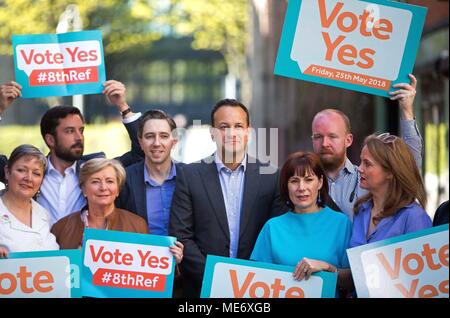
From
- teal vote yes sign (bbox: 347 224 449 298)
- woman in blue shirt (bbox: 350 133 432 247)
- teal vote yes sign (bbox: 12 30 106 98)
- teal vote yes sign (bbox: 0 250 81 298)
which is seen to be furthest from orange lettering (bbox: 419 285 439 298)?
teal vote yes sign (bbox: 12 30 106 98)

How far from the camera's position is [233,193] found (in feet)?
17.9

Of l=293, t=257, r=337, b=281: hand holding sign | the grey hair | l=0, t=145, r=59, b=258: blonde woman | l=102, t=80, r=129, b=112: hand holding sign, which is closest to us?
l=293, t=257, r=337, b=281: hand holding sign

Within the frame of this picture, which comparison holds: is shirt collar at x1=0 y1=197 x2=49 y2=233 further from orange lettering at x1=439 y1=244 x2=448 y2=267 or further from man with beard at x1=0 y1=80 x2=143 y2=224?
orange lettering at x1=439 y1=244 x2=448 y2=267

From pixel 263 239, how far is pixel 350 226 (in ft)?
1.63

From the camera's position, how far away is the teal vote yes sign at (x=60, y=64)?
579cm

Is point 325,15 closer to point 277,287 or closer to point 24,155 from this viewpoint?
point 277,287

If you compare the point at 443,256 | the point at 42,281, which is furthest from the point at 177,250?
the point at 443,256

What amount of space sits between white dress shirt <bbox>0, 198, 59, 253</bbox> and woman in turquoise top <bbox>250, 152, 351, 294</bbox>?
1202 mm

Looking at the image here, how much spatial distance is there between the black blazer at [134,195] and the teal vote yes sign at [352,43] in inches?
41.8

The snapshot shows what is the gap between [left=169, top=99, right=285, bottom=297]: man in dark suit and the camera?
533 centimetres

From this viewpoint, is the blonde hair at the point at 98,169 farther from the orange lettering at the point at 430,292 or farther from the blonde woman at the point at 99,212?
the orange lettering at the point at 430,292

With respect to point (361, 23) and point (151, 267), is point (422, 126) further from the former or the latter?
point (151, 267)
